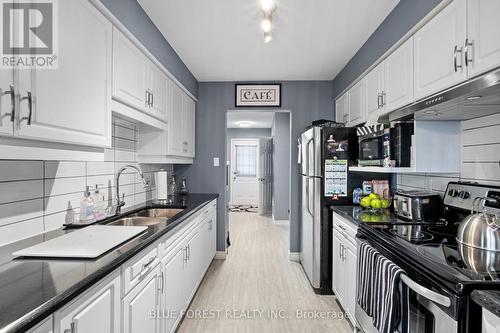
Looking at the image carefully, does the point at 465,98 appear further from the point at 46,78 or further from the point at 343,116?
the point at 343,116

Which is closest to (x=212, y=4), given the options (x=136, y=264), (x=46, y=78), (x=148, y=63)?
(x=148, y=63)

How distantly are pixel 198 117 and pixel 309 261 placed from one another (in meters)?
2.49

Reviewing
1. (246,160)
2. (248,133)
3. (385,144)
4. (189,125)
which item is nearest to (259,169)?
(246,160)

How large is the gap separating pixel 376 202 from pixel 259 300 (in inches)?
58.1

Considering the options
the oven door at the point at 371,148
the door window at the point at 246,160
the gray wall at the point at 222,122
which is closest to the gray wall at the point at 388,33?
the gray wall at the point at 222,122

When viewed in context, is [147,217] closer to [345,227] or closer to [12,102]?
[12,102]

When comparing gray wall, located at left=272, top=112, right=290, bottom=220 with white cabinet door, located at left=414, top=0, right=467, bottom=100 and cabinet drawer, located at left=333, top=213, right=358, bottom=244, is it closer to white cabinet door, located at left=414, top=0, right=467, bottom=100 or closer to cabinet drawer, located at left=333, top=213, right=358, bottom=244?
cabinet drawer, located at left=333, top=213, right=358, bottom=244

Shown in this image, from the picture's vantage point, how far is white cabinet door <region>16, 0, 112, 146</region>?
105 cm

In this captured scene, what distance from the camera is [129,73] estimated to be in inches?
74.4

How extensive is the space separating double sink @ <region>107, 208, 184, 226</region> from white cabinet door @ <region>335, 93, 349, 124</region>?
226cm

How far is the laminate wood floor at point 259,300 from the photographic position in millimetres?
2256

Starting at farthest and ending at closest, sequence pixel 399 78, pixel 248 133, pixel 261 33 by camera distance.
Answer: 1. pixel 248 133
2. pixel 261 33
3. pixel 399 78

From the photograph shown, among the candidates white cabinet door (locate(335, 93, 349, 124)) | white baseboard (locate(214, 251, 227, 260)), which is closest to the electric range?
white cabinet door (locate(335, 93, 349, 124))

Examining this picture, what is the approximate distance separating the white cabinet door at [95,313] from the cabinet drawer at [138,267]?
0.07 metres
